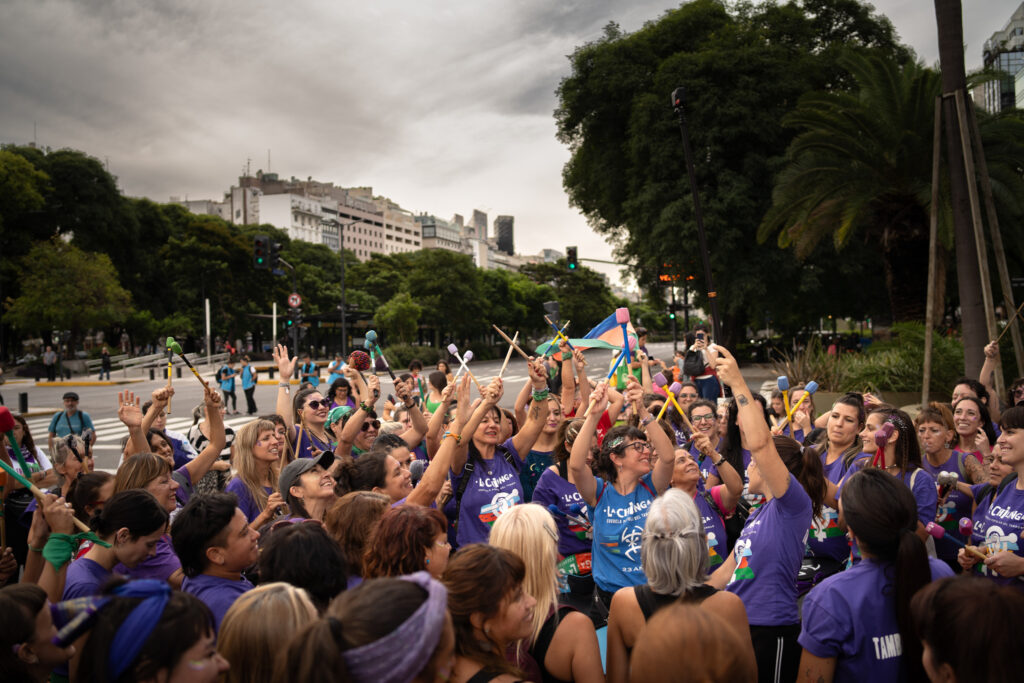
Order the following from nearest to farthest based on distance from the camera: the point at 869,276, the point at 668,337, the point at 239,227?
1. the point at 869,276
2. the point at 239,227
3. the point at 668,337

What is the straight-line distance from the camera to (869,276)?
26.8 metres

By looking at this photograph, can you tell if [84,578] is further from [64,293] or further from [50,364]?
[64,293]

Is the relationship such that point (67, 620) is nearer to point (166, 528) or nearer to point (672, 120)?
point (166, 528)

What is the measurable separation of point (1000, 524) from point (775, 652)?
5.00 feet

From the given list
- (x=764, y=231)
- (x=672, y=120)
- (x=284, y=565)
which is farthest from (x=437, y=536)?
(x=672, y=120)

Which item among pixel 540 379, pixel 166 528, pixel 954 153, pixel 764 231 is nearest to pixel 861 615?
pixel 540 379

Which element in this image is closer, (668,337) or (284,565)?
(284,565)

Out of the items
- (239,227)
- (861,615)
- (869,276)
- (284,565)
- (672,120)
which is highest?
(239,227)

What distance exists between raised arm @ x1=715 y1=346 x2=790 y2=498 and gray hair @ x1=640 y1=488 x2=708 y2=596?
561mm

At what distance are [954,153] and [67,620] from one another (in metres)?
12.1

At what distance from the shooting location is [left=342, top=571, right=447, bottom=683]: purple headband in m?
1.79

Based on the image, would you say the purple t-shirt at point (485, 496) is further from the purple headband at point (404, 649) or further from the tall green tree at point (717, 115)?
the tall green tree at point (717, 115)

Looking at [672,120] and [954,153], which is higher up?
[672,120]

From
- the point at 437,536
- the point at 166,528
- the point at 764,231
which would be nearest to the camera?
the point at 437,536
